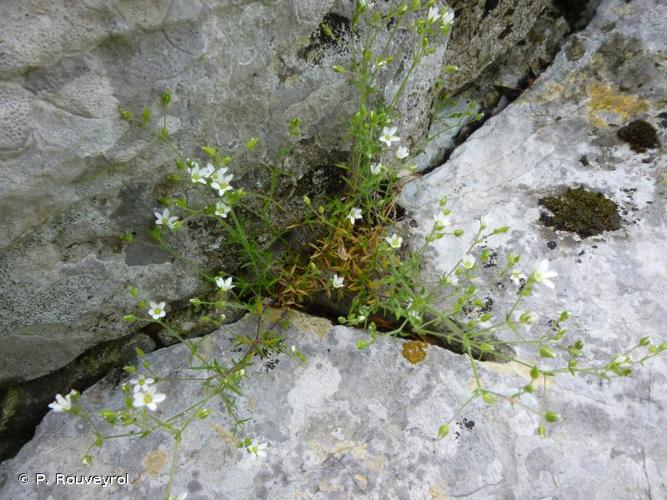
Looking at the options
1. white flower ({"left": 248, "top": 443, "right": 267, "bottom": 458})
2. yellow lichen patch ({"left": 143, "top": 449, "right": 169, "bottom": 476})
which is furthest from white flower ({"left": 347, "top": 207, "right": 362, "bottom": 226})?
yellow lichen patch ({"left": 143, "top": 449, "right": 169, "bottom": 476})

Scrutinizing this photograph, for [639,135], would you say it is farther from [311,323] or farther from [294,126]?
[311,323]

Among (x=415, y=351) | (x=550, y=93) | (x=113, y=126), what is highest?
(x=113, y=126)

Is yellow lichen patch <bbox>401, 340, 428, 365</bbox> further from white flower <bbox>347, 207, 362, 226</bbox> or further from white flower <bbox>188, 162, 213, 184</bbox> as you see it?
white flower <bbox>188, 162, 213, 184</bbox>

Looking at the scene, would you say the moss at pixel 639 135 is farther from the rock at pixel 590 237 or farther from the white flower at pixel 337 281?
the white flower at pixel 337 281

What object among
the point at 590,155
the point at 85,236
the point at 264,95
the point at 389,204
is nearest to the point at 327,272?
the point at 389,204

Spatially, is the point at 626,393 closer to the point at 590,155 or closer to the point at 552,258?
the point at 552,258

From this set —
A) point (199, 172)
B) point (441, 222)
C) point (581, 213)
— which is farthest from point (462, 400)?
point (199, 172)
